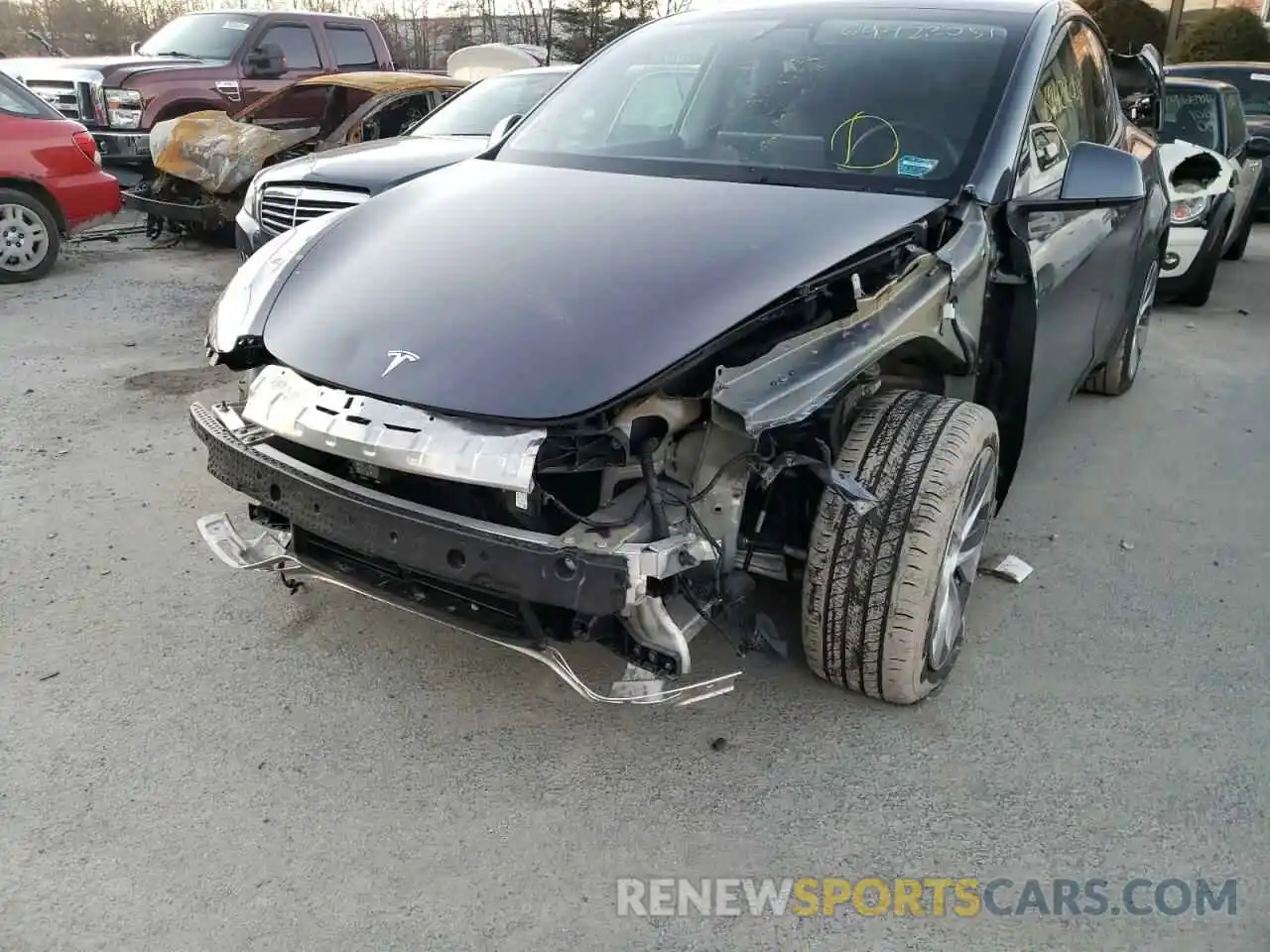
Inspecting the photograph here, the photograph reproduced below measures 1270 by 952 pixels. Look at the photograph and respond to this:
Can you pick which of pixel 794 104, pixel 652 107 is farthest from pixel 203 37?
pixel 794 104

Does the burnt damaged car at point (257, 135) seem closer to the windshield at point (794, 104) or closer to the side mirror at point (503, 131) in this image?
the side mirror at point (503, 131)

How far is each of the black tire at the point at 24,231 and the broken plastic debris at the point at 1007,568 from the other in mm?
7407

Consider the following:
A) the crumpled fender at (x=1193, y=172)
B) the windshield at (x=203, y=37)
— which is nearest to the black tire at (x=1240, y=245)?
the crumpled fender at (x=1193, y=172)

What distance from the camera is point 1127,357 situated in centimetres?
528

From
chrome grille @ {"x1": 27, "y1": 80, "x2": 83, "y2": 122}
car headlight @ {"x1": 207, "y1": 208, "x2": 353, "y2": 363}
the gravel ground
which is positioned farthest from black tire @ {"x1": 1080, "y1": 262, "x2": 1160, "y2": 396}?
chrome grille @ {"x1": 27, "y1": 80, "x2": 83, "y2": 122}

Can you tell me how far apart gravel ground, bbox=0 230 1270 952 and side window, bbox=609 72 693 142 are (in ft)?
6.05

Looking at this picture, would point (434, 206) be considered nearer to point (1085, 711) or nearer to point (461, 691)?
point (461, 691)

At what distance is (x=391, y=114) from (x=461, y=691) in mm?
7537

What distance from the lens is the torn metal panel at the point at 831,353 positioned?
219 cm

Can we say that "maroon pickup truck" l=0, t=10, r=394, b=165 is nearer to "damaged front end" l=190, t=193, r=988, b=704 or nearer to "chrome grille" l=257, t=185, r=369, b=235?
"chrome grille" l=257, t=185, r=369, b=235

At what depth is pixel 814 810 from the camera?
2459mm

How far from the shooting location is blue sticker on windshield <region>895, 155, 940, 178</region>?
3039mm

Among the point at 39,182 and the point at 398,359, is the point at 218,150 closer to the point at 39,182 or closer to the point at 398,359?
the point at 39,182

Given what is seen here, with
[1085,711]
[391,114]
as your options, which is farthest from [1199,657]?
[391,114]
